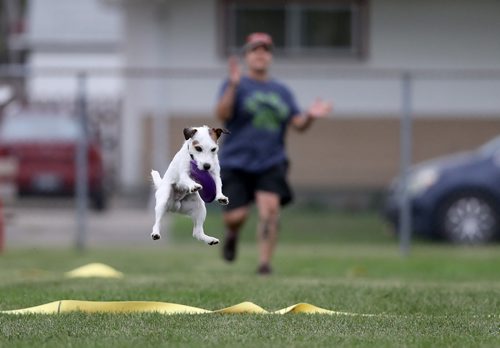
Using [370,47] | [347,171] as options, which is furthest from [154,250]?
[370,47]

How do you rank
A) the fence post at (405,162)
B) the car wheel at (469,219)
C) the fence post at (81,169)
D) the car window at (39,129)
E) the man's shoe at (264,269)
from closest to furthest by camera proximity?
1. the man's shoe at (264,269)
2. the fence post at (405,162)
3. the fence post at (81,169)
4. the car wheel at (469,219)
5. the car window at (39,129)

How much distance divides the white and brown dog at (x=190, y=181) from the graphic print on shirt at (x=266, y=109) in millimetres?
4559

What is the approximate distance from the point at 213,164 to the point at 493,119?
12.1 m

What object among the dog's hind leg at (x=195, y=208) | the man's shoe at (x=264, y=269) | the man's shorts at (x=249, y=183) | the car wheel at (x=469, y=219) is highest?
the dog's hind leg at (x=195, y=208)

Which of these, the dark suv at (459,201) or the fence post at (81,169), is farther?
the dark suv at (459,201)

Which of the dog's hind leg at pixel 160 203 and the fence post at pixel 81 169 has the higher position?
the dog's hind leg at pixel 160 203

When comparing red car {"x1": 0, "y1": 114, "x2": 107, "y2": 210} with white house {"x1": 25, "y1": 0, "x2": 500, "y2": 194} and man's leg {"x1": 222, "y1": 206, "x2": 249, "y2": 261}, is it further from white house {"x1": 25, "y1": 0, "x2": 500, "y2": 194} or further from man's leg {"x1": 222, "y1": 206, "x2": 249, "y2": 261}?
man's leg {"x1": 222, "y1": 206, "x2": 249, "y2": 261}

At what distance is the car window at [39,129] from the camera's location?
16719 millimetres

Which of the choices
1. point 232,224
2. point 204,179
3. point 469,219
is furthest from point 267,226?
point 469,219

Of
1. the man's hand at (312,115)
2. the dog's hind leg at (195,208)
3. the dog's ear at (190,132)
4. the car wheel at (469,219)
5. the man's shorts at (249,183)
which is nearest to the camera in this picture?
the dog's ear at (190,132)

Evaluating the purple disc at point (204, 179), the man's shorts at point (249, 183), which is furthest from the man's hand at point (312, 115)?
the purple disc at point (204, 179)

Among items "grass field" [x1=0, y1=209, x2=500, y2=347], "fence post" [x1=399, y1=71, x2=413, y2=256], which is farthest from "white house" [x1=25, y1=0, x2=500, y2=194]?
"grass field" [x1=0, y1=209, x2=500, y2=347]

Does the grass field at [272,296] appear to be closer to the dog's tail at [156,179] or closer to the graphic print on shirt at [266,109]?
the dog's tail at [156,179]

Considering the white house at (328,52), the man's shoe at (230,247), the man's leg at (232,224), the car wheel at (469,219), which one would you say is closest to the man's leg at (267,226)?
the man's leg at (232,224)
